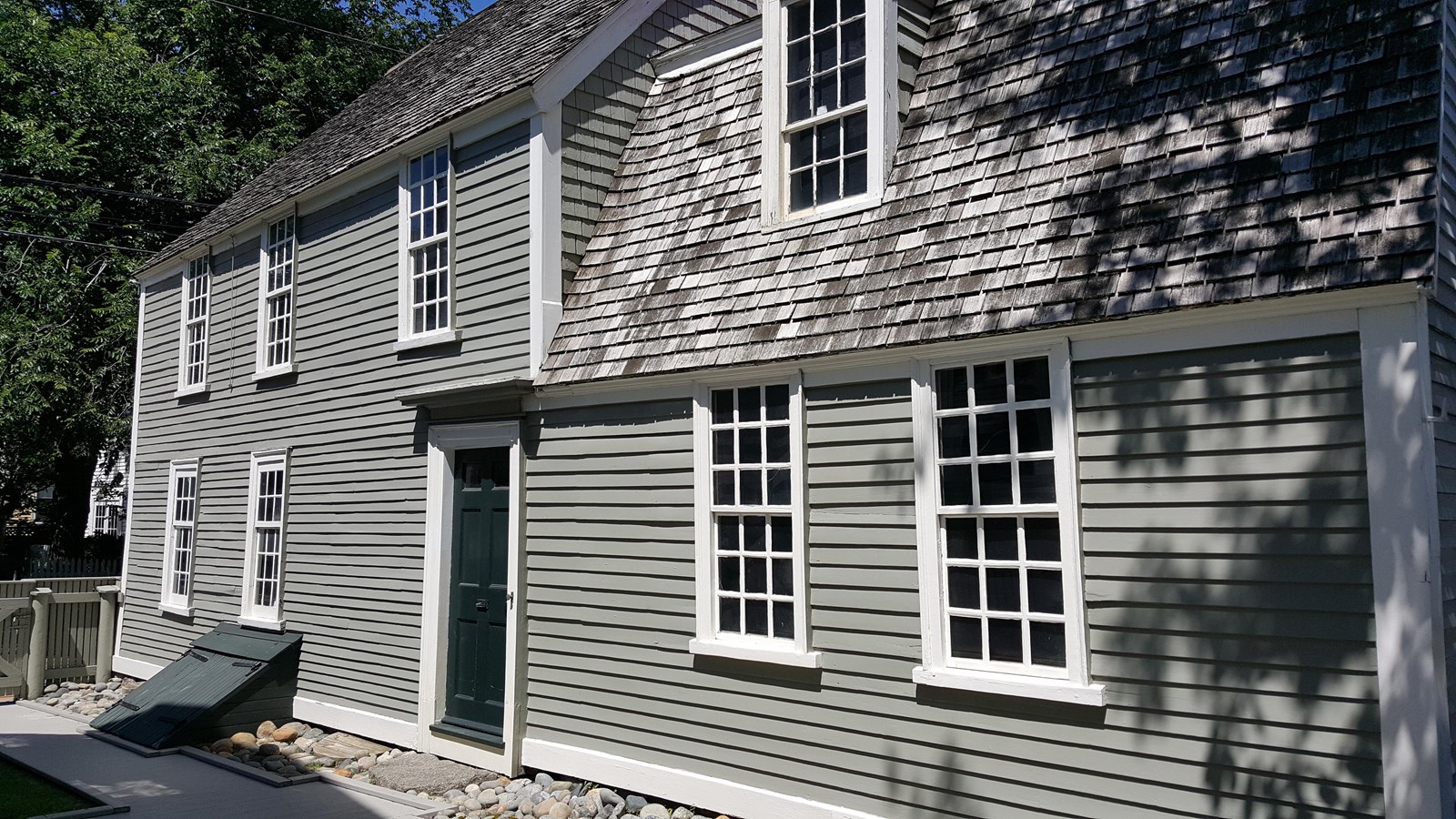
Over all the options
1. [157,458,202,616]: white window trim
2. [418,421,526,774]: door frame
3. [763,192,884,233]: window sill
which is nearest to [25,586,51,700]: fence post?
[157,458,202,616]: white window trim

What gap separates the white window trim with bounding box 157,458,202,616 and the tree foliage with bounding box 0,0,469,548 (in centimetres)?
562

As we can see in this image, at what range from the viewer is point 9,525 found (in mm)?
25047

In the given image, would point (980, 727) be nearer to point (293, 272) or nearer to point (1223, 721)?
point (1223, 721)

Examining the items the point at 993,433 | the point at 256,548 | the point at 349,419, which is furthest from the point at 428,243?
the point at 993,433

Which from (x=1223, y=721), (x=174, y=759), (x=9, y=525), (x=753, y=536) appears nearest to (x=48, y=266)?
(x=9, y=525)

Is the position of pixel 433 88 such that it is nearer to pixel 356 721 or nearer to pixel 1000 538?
pixel 356 721

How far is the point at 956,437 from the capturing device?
247 inches

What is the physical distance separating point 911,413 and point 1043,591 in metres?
1.34

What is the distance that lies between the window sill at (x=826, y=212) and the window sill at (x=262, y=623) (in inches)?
312

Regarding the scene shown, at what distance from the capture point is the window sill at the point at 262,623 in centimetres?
1205

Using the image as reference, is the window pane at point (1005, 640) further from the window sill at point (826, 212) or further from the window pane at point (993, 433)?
the window sill at point (826, 212)

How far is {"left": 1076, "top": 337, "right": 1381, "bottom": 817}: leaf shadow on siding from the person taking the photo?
15.8 ft

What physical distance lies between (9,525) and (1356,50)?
29034 millimetres

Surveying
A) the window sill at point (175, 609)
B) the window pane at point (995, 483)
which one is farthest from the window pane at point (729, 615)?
the window sill at point (175, 609)
